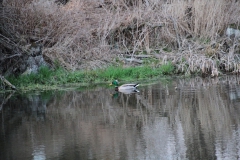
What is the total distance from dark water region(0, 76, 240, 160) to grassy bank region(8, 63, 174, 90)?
107 centimetres

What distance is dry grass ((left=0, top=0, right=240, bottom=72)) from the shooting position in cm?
1836

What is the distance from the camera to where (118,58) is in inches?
767

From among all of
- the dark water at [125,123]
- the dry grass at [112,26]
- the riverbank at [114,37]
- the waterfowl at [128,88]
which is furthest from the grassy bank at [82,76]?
the waterfowl at [128,88]

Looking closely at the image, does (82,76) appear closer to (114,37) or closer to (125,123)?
(114,37)

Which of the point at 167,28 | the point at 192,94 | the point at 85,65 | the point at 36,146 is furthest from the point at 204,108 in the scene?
the point at 167,28

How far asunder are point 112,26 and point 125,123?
9201 millimetres

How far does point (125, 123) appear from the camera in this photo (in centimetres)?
1126

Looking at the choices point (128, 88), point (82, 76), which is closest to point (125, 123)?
point (128, 88)

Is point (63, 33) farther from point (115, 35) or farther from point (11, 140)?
point (11, 140)

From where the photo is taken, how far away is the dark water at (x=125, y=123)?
8.93 meters

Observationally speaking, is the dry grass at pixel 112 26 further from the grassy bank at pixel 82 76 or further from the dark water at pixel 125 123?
the dark water at pixel 125 123

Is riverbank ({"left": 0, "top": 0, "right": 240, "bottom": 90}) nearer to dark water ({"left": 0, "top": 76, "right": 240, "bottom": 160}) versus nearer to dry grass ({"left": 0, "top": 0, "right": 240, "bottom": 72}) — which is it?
dry grass ({"left": 0, "top": 0, "right": 240, "bottom": 72})

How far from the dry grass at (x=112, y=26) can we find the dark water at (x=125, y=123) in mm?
2861

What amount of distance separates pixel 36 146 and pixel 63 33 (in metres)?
9.55
